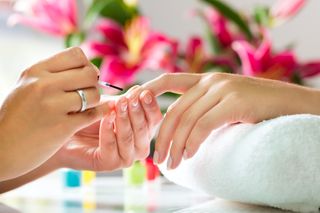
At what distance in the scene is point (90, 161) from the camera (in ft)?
2.62

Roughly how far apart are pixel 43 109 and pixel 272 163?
0.24m

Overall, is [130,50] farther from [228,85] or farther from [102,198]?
[228,85]

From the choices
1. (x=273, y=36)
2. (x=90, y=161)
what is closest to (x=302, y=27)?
(x=273, y=36)

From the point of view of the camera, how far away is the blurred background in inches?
53.9

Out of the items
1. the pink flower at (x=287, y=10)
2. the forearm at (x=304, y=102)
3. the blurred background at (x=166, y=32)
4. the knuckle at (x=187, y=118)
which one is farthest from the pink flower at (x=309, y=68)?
the knuckle at (x=187, y=118)

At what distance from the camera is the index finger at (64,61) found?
2.11 ft

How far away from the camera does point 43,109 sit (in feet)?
2.06

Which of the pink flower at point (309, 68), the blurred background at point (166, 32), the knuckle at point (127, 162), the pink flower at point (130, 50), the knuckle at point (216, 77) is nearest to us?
the knuckle at point (216, 77)

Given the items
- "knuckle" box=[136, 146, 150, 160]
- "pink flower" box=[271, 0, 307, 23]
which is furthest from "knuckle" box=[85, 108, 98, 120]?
"pink flower" box=[271, 0, 307, 23]

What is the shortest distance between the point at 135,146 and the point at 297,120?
0.79ft

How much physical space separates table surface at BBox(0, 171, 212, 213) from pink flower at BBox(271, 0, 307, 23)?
45 cm

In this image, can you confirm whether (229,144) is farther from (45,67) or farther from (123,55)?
(123,55)

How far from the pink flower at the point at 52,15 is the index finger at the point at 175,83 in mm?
551

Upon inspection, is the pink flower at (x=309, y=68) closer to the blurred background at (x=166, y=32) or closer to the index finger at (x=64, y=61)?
the blurred background at (x=166, y=32)
